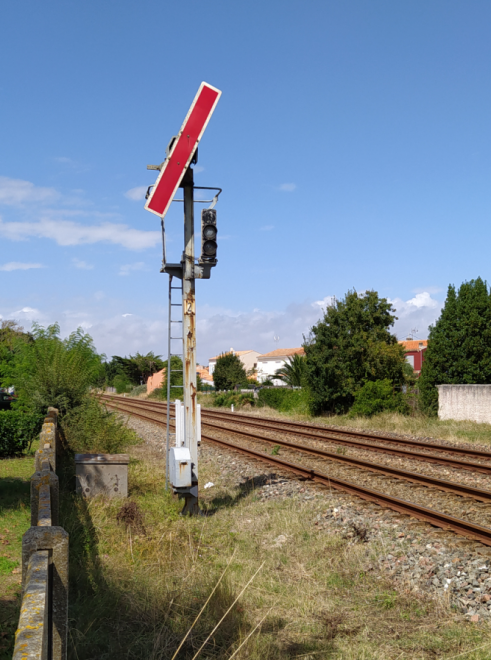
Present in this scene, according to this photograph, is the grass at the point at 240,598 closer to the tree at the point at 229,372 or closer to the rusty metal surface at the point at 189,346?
the rusty metal surface at the point at 189,346

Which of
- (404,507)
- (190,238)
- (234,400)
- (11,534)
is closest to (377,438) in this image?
(404,507)

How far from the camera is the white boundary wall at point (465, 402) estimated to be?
21.8 m

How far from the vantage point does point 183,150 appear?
8531 millimetres

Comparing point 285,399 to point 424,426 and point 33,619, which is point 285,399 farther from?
point 33,619

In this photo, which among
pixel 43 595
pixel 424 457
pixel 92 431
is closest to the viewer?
pixel 43 595

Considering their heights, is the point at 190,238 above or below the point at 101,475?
above

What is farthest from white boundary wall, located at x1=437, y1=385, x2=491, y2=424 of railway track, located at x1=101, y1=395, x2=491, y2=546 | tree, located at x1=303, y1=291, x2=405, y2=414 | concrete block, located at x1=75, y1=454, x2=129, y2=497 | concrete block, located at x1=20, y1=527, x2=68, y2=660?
concrete block, located at x1=20, y1=527, x2=68, y2=660

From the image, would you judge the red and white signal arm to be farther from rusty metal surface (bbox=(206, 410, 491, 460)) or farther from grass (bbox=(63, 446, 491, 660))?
rusty metal surface (bbox=(206, 410, 491, 460))

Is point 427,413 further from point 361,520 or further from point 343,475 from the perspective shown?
point 361,520

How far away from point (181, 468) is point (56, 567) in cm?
510

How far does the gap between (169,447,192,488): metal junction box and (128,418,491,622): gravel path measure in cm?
185

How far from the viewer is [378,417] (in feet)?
79.2

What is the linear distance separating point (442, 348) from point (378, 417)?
428 centimetres

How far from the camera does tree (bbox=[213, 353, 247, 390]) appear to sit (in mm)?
61375
